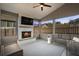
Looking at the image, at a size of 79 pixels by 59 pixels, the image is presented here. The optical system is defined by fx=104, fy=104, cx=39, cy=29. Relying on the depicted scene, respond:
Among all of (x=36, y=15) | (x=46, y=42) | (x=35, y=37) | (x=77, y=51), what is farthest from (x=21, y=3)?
(x=77, y=51)

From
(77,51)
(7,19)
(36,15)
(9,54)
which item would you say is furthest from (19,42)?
(77,51)

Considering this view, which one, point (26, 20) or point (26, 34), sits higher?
point (26, 20)

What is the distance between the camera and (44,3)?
8.30ft

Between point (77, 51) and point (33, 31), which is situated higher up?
point (33, 31)

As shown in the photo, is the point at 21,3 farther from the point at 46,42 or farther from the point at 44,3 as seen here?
the point at 46,42

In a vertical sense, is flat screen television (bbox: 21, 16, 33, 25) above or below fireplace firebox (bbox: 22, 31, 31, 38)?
above

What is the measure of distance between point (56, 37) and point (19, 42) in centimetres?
99

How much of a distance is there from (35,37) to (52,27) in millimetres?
537

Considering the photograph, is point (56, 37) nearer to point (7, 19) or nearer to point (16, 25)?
point (16, 25)

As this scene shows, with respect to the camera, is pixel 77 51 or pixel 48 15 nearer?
pixel 77 51

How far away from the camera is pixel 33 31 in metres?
2.84

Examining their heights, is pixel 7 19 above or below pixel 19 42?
above

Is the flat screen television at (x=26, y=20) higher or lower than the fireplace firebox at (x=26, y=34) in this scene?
higher

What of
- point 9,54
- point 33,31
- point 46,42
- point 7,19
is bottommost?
point 9,54
